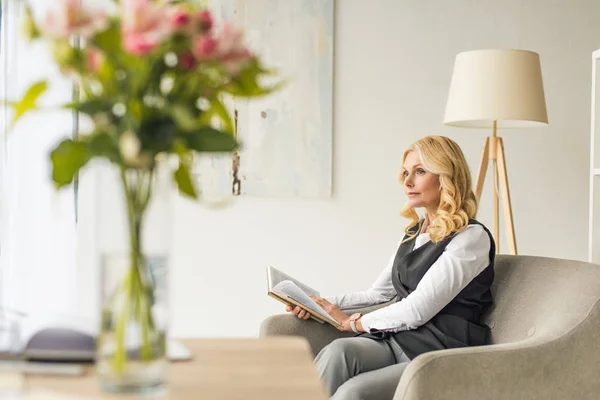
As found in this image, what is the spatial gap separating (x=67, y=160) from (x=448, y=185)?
1447 millimetres

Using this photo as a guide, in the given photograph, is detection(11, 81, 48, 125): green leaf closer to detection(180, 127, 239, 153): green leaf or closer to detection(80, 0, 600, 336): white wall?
detection(180, 127, 239, 153): green leaf

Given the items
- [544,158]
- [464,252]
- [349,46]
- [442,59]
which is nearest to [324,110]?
[349,46]

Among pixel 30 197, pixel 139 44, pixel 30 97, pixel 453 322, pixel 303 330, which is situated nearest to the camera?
pixel 139 44

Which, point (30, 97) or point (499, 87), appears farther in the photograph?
point (499, 87)

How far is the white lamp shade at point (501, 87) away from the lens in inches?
113

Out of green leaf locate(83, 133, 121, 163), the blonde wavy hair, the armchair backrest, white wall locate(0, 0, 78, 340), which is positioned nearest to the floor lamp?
the blonde wavy hair

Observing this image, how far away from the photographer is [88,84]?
45.0 inches

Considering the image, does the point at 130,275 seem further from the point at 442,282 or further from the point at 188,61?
the point at 442,282

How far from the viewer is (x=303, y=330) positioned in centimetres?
237

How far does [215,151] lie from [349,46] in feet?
8.54

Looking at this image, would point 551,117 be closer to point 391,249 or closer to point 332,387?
point 391,249

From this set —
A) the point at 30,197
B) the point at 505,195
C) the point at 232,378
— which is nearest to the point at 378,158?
the point at 505,195

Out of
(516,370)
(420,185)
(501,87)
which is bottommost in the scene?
(516,370)

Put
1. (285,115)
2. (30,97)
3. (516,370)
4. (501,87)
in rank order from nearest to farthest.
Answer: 1. (30,97)
2. (516,370)
3. (501,87)
4. (285,115)
